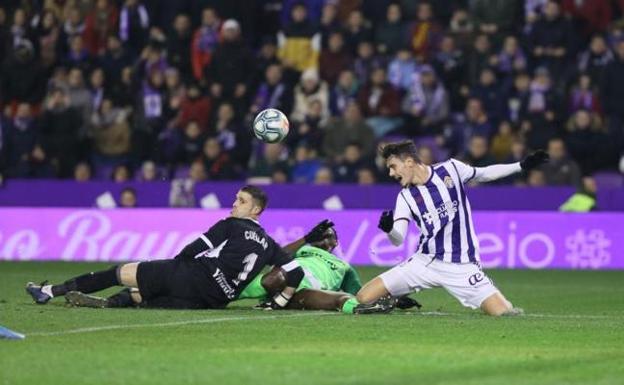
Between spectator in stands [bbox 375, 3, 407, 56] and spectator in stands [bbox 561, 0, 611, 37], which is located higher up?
spectator in stands [bbox 561, 0, 611, 37]

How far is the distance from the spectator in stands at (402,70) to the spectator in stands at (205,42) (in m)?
3.22

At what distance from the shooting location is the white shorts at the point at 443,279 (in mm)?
12883

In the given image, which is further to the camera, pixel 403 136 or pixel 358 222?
pixel 403 136

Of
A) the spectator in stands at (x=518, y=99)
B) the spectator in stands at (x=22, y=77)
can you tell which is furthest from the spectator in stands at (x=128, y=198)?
the spectator in stands at (x=518, y=99)

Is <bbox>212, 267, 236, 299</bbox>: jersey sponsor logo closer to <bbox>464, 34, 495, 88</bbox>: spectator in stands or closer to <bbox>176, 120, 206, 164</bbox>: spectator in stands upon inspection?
<bbox>176, 120, 206, 164</bbox>: spectator in stands

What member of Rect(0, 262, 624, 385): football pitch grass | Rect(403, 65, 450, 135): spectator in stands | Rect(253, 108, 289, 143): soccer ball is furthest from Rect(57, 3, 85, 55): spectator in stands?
Rect(0, 262, 624, 385): football pitch grass

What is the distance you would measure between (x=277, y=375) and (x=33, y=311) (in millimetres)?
4593

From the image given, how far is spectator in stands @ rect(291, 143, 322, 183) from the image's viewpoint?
23.7m

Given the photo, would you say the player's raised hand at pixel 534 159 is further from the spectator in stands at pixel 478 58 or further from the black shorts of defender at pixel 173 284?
the spectator in stands at pixel 478 58

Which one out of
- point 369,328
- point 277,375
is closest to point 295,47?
point 369,328

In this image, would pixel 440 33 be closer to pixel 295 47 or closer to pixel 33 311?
pixel 295 47

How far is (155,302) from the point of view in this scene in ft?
43.7

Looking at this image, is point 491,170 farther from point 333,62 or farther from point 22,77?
point 22,77

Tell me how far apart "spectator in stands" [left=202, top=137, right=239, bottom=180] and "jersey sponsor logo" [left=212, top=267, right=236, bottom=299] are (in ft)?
34.6
